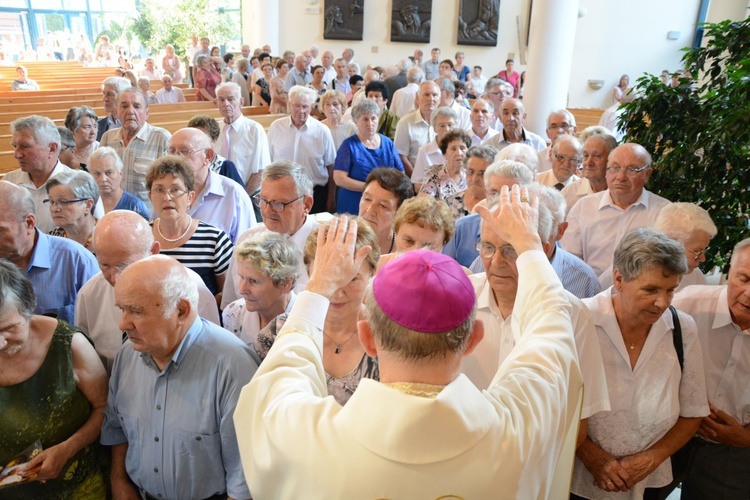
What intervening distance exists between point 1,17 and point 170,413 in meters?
29.6

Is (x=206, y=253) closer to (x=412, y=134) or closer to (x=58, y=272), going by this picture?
(x=58, y=272)

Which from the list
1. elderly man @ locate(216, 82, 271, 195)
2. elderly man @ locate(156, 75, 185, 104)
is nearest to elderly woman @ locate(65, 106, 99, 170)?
elderly man @ locate(216, 82, 271, 195)

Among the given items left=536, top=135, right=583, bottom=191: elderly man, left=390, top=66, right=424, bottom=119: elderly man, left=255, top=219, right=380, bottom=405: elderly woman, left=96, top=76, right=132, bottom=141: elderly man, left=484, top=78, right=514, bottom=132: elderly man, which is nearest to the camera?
left=255, top=219, right=380, bottom=405: elderly woman

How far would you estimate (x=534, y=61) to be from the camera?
7.62m

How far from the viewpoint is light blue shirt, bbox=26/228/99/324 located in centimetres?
295

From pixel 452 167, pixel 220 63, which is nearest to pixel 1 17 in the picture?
pixel 220 63

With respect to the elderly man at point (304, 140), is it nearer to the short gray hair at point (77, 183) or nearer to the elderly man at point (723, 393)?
the short gray hair at point (77, 183)

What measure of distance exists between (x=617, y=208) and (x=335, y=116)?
3.76m

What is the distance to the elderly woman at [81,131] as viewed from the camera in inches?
203

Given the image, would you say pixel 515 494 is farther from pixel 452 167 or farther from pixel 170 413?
pixel 452 167

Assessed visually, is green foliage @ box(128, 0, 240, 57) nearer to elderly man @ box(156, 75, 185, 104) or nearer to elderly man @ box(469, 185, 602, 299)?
elderly man @ box(156, 75, 185, 104)

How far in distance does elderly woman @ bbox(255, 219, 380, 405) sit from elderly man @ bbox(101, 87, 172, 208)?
323cm

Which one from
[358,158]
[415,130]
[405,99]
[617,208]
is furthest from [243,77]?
[617,208]

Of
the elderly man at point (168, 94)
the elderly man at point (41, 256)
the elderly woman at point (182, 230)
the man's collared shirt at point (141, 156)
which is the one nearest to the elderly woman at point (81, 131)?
the man's collared shirt at point (141, 156)
